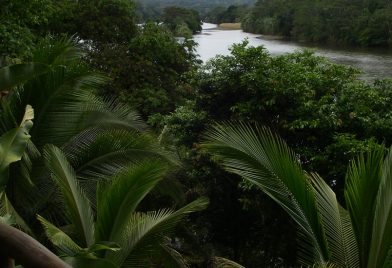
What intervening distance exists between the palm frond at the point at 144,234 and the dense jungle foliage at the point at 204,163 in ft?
0.04

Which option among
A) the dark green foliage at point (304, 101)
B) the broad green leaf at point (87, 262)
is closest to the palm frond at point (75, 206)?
the broad green leaf at point (87, 262)

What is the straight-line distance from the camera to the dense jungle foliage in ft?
11.8

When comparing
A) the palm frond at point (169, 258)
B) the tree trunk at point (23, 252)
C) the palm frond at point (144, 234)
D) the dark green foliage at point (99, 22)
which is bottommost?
the palm frond at point (169, 258)

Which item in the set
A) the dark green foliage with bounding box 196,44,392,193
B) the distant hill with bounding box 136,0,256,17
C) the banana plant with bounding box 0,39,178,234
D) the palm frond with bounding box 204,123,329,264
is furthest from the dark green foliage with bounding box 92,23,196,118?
the distant hill with bounding box 136,0,256,17

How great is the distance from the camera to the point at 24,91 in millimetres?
5145

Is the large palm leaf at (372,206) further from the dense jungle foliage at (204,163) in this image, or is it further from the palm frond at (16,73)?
the palm frond at (16,73)

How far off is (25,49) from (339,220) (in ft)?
19.8

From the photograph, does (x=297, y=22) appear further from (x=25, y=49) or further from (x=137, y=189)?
(x=137, y=189)

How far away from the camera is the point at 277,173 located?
12.3 feet

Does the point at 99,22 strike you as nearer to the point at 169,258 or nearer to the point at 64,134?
the point at 64,134

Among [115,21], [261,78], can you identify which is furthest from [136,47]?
[261,78]

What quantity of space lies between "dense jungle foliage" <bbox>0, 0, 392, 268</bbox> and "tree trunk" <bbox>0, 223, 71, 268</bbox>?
0.03 metres

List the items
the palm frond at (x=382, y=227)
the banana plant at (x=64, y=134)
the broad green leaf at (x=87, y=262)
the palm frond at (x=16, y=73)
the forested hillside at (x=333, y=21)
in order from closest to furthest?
1. the broad green leaf at (x=87, y=262)
2. the palm frond at (x=382, y=227)
3. the palm frond at (x=16, y=73)
4. the banana plant at (x=64, y=134)
5. the forested hillside at (x=333, y=21)

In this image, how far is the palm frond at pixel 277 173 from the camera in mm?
3721
